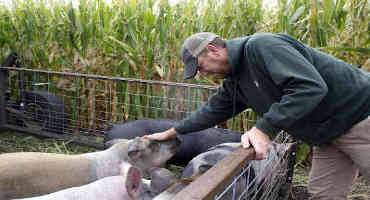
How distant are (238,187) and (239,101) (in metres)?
0.60

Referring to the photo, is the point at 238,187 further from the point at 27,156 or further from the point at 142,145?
the point at 27,156

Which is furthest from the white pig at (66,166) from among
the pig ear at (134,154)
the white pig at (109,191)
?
the white pig at (109,191)

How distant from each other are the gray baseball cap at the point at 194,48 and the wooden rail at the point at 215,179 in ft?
2.00

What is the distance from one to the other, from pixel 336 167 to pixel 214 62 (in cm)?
113

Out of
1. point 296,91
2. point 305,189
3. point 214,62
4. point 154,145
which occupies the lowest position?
point 305,189

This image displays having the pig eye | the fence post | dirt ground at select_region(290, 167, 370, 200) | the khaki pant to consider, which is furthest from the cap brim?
the fence post

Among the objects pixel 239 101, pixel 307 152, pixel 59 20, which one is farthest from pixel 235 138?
pixel 59 20

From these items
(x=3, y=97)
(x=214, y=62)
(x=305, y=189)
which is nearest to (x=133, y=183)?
(x=214, y=62)

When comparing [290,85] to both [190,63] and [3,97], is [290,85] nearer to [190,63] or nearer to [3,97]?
[190,63]

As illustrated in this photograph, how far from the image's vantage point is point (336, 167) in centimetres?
231

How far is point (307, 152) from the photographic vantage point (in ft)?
12.7

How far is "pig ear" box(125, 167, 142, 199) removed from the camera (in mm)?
1868

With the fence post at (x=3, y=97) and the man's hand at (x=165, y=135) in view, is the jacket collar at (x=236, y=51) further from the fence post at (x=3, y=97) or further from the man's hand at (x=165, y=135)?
the fence post at (x=3, y=97)

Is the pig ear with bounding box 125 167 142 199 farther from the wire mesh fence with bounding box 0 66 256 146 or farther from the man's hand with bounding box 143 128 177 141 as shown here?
the wire mesh fence with bounding box 0 66 256 146
